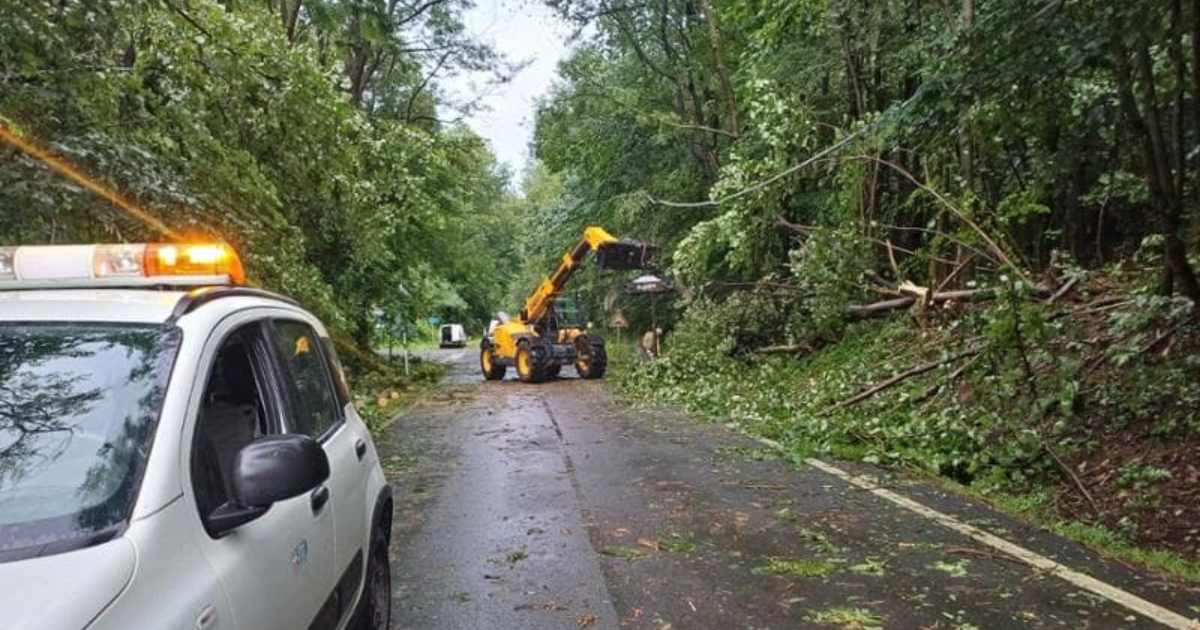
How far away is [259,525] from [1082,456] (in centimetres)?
719

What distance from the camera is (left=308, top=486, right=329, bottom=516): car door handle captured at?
314cm

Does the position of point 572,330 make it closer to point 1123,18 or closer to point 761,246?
point 761,246

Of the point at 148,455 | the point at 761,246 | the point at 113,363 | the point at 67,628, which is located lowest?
the point at 67,628

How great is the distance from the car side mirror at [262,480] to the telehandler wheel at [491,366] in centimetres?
2139

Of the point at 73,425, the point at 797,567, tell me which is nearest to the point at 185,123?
the point at 73,425

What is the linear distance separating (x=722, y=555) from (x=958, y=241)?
6.44 meters

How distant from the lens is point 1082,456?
24.7 feet

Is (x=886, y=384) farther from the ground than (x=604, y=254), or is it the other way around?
(x=604, y=254)

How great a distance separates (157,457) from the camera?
228cm

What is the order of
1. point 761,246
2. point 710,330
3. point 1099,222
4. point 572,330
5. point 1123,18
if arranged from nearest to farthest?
point 1123,18
point 1099,222
point 761,246
point 710,330
point 572,330

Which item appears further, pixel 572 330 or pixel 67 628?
pixel 572 330

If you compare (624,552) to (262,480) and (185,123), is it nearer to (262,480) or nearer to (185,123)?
(262,480)

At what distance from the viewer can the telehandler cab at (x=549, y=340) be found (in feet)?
70.8

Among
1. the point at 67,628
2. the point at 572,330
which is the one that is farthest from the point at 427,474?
the point at 572,330
